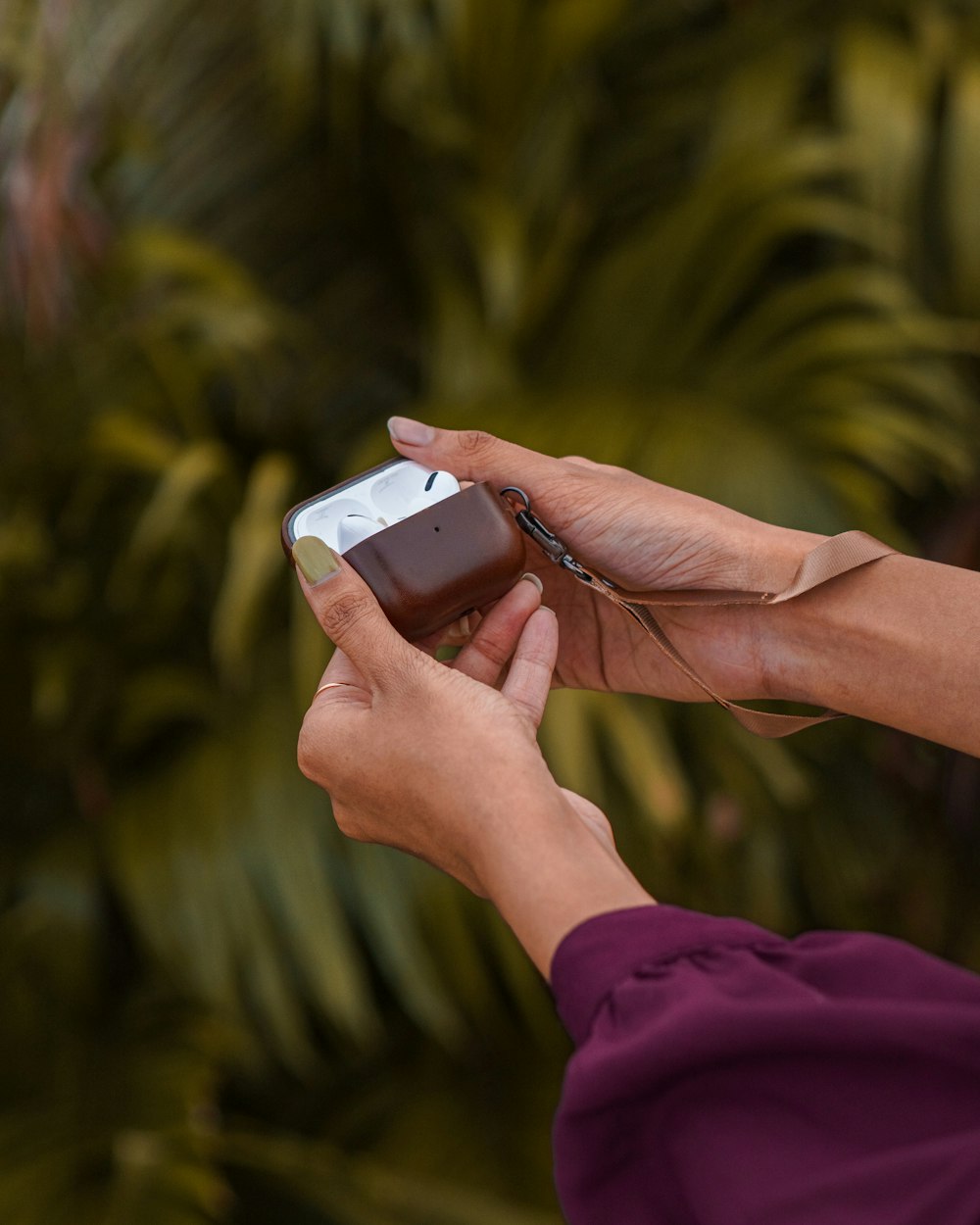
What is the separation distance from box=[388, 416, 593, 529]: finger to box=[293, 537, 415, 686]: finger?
0.32ft

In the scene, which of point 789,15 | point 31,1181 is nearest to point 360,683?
point 31,1181

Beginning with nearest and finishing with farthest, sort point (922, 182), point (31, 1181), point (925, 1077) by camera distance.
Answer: point (925, 1077) → point (31, 1181) → point (922, 182)

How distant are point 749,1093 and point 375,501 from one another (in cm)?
30

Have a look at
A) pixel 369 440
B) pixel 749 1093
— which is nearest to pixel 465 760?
pixel 749 1093

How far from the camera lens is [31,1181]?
74cm

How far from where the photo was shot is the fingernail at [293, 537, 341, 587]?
44 cm

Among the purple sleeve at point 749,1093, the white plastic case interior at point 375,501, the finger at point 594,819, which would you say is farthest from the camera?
the white plastic case interior at point 375,501

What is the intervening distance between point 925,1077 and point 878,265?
0.94 m


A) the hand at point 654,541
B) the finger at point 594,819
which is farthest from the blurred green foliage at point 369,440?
the finger at point 594,819

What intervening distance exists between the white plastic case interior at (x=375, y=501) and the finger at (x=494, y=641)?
58 millimetres

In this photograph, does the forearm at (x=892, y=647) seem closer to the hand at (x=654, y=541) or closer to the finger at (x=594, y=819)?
the hand at (x=654, y=541)

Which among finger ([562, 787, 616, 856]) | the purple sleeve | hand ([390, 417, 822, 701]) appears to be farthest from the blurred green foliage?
the purple sleeve

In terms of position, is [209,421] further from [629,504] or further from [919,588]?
[919,588]

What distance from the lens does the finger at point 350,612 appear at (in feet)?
1.37
